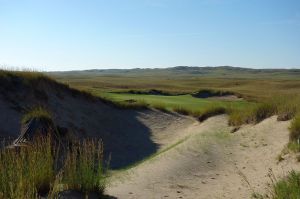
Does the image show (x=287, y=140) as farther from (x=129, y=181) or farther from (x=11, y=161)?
(x=11, y=161)

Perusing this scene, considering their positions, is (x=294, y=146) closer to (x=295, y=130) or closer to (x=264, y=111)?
(x=295, y=130)

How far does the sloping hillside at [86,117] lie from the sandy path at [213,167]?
114 inches

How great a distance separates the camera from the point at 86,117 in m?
24.2

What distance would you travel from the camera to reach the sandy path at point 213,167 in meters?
11.4

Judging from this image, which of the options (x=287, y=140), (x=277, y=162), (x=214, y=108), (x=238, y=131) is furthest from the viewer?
(x=214, y=108)

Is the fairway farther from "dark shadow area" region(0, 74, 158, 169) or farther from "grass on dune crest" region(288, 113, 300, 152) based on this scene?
"grass on dune crest" region(288, 113, 300, 152)

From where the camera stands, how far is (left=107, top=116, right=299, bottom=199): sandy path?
11438mm

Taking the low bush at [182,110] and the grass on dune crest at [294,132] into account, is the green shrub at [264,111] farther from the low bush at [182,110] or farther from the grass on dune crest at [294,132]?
the low bush at [182,110]

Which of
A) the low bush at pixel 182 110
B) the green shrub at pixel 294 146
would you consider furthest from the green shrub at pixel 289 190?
the low bush at pixel 182 110

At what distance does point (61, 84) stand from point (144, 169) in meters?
12.7

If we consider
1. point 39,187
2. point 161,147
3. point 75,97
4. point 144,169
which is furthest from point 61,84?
point 39,187

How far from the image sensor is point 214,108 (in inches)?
1007

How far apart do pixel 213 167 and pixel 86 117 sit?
10817 mm

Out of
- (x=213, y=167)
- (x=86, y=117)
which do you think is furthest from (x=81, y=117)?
(x=213, y=167)
